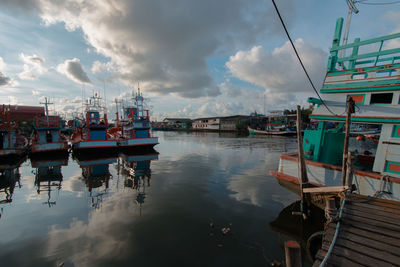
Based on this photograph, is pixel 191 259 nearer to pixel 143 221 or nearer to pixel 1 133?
pixel 143 221

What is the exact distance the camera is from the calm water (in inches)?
231

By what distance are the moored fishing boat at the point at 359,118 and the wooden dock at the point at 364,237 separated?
6.23 feet

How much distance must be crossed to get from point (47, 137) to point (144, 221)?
27.9m

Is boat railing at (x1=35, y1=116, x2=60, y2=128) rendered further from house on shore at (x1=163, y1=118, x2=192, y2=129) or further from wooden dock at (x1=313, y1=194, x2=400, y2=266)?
house on shore at (x1=163, y1=118, x2=192, y2=129)

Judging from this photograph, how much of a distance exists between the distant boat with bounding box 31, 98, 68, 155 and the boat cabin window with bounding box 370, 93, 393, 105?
32150 mm

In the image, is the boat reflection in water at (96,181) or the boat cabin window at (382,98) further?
the boat reflection in water at (96,181)

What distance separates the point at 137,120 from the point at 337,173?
26.6 m

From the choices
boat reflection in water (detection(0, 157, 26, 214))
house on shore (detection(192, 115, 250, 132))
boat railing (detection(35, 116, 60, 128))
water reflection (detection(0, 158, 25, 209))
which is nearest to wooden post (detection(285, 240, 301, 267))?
boat reflection in water (detection(0, 157, 26, 214))

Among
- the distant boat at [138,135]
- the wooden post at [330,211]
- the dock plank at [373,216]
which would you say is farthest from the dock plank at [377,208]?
the distant boat at [138,135]

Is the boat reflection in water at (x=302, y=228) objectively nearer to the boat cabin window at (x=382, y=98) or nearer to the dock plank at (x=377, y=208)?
the dock plank at (x=377, y=208)

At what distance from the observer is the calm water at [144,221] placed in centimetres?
588

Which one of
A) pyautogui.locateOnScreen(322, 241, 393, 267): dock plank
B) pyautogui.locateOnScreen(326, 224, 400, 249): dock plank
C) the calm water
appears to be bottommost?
the calm water

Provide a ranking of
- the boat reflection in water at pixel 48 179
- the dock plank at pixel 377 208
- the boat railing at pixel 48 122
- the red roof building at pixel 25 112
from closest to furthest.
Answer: the dock plank at pixel 377 208, the boat reflection in water at pixel 48 179, the boat railing at pixel 48 122, the red roof building at pixel 25 112

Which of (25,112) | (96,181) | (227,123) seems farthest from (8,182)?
(227,123)
